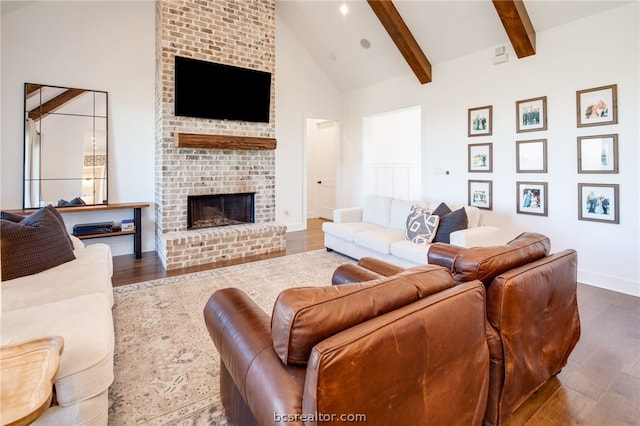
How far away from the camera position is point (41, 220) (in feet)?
8.61

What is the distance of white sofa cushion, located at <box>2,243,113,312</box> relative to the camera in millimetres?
2039

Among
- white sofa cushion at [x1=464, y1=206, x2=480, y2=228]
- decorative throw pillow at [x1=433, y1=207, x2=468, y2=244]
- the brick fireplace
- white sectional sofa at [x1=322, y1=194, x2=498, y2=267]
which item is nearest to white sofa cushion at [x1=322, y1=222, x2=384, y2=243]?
white sectional sofa at [x1=322, y1=194, x2=498, y2=267]

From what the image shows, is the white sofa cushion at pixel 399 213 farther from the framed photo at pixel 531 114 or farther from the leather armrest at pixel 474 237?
the framed photo at pixel 531 114

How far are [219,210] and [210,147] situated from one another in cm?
101

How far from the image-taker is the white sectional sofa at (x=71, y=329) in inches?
56.7

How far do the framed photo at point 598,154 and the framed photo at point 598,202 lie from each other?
0.17 meters

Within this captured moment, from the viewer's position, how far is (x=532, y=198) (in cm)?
420

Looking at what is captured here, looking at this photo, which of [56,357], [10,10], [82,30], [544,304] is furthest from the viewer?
[82,30]

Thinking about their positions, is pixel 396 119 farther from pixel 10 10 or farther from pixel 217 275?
pixel 10 10

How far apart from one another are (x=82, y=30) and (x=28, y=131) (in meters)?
1.46

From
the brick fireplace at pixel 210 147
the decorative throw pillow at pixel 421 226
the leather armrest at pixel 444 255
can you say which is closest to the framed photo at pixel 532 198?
the decorative throw pillow at pixel 421 226

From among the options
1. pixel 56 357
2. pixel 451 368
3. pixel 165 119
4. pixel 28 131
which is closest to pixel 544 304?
pixel 451 368

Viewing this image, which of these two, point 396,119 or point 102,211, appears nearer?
point 102,211

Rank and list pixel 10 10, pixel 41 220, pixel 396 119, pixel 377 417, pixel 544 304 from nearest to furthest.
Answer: pixel 377 417
pixel 544 304
pixel 41 220
pixel 10 10
pixel 396 119
